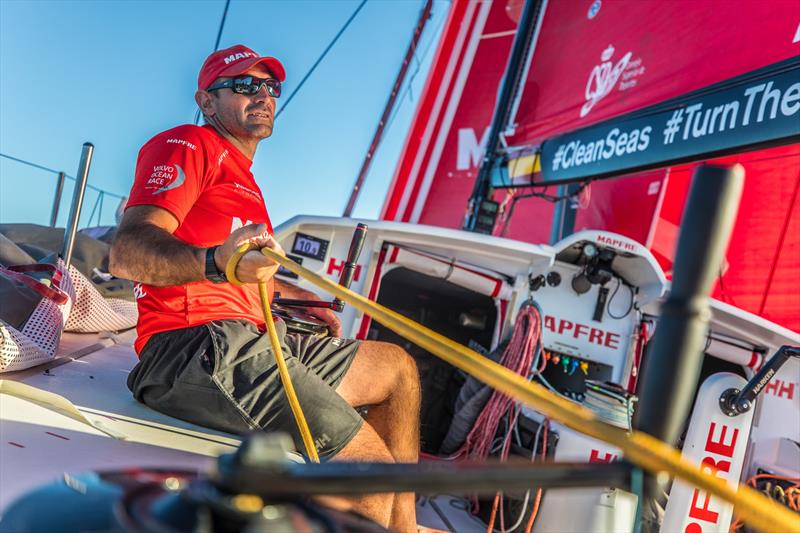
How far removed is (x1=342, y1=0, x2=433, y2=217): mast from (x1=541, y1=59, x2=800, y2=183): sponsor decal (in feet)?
21.3

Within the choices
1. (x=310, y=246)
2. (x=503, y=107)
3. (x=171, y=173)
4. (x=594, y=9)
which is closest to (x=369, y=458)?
(x=171, y=173)

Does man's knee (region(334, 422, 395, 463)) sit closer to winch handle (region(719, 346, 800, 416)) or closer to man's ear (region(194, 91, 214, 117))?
man's ear (region(194, 91, 214, 117))

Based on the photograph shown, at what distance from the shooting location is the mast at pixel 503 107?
5.00m

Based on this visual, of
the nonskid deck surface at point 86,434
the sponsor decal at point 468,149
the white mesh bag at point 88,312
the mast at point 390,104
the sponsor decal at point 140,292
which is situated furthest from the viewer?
the mast at point 390,104

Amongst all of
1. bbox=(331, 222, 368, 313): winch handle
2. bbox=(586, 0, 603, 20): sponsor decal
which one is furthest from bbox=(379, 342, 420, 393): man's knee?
bbox=(586, 0, 603, 20): sponsor decal

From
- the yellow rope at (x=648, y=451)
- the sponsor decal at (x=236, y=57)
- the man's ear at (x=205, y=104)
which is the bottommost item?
the yellow rope at (x=648, y=451)

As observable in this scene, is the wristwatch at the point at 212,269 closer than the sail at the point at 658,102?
Yes

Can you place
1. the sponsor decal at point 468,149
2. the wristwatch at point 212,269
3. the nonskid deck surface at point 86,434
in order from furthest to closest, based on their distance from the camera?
1. the sponsor decal at point 468,149
2. the wristwatch at point 212,269
3. the nonskid deck surface at point 86,434

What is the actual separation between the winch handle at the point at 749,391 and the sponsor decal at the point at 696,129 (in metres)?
0.76

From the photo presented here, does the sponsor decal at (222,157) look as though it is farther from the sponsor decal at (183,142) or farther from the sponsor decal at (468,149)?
the sponsor decal at (468,149)

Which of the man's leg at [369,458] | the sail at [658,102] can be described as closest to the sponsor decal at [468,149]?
the sail at [658,102]

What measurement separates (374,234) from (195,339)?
221 centimetres

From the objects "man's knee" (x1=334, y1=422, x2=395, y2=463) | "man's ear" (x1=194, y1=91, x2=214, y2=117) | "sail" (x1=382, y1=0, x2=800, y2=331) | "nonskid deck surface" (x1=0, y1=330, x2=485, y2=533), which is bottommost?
"nonskid deck surface" (x1=0, y1=330, x2=485, y2=533)

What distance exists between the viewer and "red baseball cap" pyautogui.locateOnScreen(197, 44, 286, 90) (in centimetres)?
195
